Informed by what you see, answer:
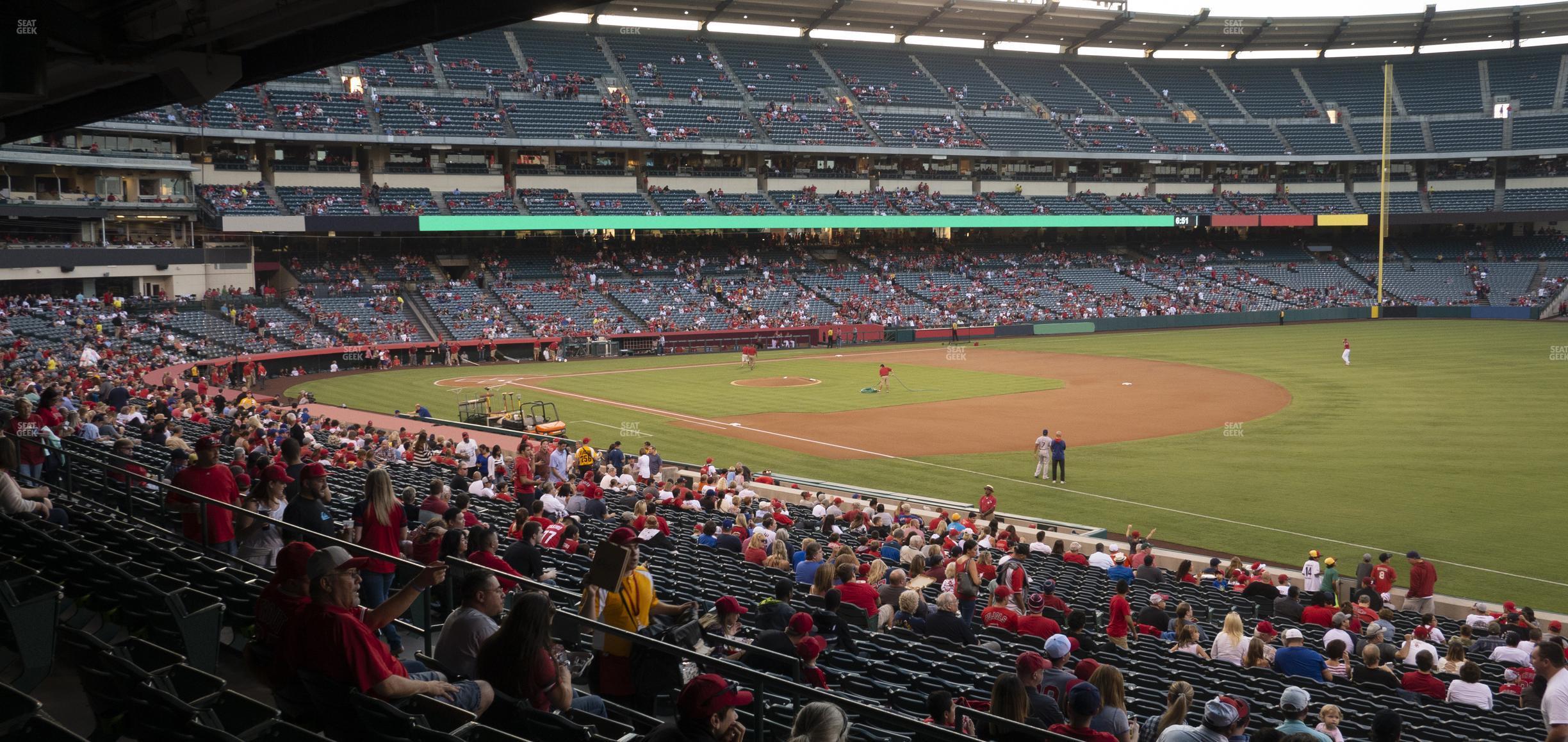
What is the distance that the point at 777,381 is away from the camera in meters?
47.7

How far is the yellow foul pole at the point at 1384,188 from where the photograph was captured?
7388cm

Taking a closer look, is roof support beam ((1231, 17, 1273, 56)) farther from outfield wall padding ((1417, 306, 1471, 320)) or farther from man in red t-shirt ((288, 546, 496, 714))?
man in red t-shirt ((288, 546, 496, 714))

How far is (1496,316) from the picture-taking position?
72.3 m

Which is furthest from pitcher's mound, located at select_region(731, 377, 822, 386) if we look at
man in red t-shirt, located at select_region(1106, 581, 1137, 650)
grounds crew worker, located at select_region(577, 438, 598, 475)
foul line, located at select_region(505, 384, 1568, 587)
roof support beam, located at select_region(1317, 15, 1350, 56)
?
roof support beam, located at select_region(1317, 15, 1350, 56)

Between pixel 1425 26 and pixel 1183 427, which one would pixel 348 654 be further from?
pixel 1425 26

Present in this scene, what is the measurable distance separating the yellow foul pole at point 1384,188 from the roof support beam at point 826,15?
36.6m

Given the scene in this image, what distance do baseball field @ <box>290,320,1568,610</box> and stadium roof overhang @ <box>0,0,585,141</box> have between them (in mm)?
17352

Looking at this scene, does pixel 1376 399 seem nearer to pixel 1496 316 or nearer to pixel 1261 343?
pixel 1261 343

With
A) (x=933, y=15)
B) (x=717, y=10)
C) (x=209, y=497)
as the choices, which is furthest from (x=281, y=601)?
(x=933, y=15)

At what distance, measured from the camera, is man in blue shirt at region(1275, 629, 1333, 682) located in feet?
36.9

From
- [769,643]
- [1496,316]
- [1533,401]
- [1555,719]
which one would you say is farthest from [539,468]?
[1496,316]

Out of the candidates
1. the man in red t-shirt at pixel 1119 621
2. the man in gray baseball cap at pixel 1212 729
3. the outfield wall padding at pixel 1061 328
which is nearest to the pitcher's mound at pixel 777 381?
the outfield wall padding at pixel 1061 328

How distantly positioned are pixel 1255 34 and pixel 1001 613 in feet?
289

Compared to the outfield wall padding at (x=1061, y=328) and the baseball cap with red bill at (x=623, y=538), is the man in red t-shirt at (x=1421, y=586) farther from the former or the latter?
the outfield wall padding at (x=1061, y=328)
